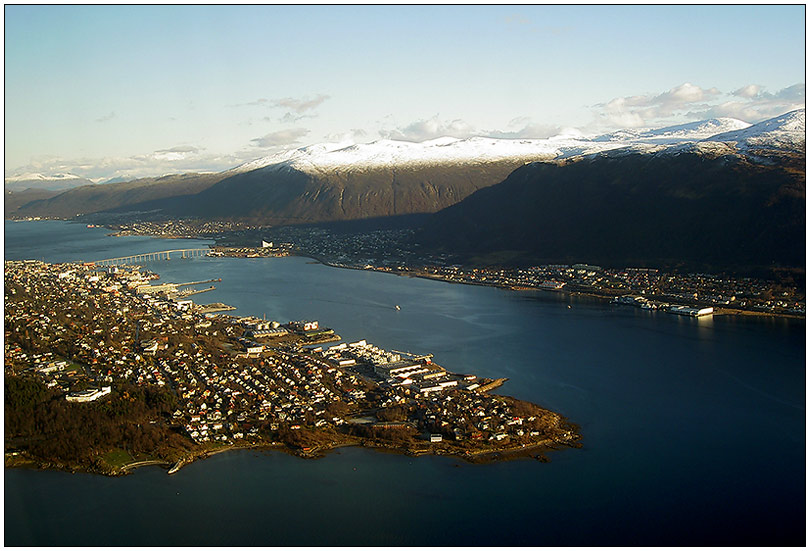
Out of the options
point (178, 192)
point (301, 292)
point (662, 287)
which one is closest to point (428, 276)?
point (301, 292)

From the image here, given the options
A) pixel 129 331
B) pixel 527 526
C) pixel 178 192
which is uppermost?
pixel 178 192

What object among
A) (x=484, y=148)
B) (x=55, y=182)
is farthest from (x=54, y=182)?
(x=484, y=148)

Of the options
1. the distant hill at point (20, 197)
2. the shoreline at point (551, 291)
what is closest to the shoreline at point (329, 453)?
the shoreline at point (551, 291)

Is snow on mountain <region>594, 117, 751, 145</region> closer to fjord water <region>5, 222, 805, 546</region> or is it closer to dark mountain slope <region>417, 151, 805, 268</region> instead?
dark mountain slope <region>417, 151, 805, 268</region>

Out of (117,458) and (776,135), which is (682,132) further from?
(117,458)

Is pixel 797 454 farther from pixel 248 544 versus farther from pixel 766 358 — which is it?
pixel 248 544

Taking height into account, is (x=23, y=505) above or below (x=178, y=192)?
below
